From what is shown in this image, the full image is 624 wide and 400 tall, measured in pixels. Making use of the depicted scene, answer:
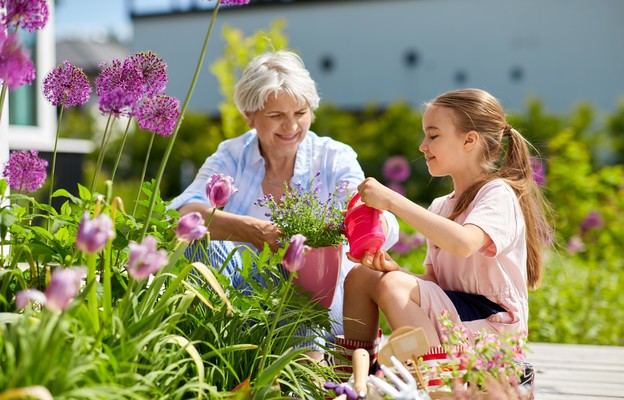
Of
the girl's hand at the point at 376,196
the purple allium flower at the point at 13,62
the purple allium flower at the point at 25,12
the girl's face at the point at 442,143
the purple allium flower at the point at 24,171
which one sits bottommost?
the girl's hand at the point at 376,196

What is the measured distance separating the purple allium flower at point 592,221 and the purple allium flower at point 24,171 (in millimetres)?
5781

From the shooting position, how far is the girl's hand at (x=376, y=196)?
2.11 metres

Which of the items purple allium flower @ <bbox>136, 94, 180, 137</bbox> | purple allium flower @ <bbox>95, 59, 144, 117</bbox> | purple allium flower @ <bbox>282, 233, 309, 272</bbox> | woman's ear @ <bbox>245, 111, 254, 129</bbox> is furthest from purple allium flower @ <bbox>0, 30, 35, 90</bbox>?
woman's ear @ <bbox>245, 111, 254, 129</bbox>

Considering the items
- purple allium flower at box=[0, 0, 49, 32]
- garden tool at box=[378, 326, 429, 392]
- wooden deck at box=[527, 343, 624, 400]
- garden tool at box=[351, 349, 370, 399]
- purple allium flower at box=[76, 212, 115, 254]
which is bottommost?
wooden deck at box=[527, 343, 624, 400]

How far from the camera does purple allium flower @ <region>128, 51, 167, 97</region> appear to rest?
1.99 m

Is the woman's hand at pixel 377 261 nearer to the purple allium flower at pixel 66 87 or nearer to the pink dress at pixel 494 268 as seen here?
the pink dress at pixel 494 268

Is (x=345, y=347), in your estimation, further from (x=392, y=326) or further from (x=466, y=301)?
(x=466, y=301)

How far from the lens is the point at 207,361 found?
189cm

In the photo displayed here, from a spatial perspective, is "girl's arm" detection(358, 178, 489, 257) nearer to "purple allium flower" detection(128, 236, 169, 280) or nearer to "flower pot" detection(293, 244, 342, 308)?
"flower pot" detection(293, 244, 342, 308)

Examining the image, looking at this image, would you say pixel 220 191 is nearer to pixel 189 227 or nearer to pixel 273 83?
pixel 189 227

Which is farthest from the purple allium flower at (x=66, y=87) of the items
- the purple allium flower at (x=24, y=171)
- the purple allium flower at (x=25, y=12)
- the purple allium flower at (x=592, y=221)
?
the purple allium flower at (x=592, y=221)

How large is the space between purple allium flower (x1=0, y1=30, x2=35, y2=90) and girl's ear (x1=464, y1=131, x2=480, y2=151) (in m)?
1.31

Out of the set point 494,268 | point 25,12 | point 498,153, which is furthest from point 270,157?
point 25,12

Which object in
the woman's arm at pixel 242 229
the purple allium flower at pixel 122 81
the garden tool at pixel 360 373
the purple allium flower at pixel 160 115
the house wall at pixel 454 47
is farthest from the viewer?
the house wall at pixel 454 47
